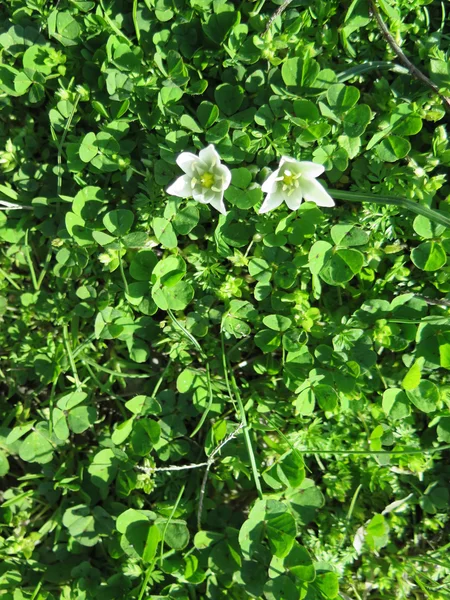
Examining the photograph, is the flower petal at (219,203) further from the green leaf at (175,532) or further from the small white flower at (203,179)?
the green leaf at (175,532)

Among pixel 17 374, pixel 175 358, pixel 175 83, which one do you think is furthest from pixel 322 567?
pixel 175 83

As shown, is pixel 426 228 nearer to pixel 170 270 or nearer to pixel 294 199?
pixel 294 199

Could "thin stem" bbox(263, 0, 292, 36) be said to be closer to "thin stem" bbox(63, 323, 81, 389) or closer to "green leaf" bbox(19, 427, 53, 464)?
"thin stem" bbox(63, 323, 81, 389)

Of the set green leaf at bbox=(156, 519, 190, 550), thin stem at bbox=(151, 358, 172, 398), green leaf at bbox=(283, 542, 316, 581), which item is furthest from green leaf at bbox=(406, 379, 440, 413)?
green leaf at bbox=(156, 519, 190, 550)

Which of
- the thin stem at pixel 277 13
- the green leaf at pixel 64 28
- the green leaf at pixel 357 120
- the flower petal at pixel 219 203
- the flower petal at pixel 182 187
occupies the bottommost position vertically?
the flower petal at pixel 219 203

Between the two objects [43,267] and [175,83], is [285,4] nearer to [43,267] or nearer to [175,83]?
[175,83]

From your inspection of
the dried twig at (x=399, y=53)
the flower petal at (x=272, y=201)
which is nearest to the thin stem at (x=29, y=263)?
the flower petal at (x=272, y=201)
